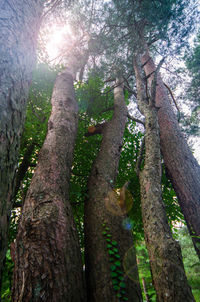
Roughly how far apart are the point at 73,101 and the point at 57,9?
741 centimetres

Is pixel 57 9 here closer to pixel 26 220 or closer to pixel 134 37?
pixel 134 37

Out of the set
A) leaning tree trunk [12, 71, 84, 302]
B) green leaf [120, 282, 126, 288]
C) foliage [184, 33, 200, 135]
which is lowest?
green leaf [120, 282, 126, 288]

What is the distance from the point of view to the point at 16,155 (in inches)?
51.8

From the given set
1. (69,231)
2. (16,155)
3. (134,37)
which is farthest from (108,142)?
(134,37)

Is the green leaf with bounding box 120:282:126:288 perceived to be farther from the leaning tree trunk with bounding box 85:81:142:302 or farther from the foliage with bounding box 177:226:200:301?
the foliage with bounding box 177:226:200:301

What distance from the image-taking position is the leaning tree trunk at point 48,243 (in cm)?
203

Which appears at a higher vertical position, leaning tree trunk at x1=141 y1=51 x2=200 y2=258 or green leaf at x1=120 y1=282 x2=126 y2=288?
leaning tree trunk at x1=141 y1=51 x2=200 y2=258

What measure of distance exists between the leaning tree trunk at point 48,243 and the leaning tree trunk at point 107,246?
361 mm

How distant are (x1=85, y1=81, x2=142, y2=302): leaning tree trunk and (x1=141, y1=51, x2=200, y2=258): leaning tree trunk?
2034 millimetres

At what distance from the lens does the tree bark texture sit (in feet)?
3.70

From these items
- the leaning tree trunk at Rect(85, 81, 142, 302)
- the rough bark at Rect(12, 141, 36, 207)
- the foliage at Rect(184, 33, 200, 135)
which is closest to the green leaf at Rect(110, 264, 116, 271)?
the leaning tree trunk at Rect(85, 81, 142, 302)

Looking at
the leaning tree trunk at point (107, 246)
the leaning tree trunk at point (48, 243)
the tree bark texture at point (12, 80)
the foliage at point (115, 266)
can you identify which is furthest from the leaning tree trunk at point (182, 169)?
the tree bark texture at point (12, 80)

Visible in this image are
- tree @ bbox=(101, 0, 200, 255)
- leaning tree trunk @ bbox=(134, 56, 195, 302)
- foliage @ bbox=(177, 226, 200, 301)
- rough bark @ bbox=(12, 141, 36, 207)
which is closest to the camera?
leaning tree trunk @ bbox=(134, 56, 195, 302)

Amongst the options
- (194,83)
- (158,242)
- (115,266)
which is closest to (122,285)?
(115,266)
